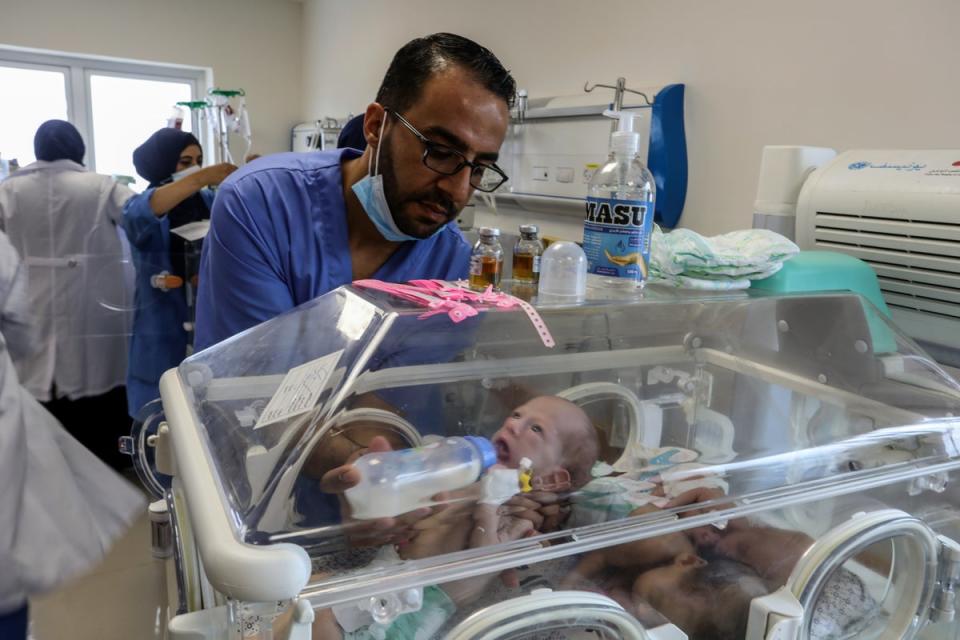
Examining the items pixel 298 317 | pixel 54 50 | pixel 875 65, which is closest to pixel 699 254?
pixel 298 317

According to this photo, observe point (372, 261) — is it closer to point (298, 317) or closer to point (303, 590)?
point (298, 317)

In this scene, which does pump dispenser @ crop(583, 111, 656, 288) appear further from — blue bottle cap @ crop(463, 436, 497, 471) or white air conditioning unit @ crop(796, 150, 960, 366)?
white air conditioning unit @ crop(796, 150, 960, 366)

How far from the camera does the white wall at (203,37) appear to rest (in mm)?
4586

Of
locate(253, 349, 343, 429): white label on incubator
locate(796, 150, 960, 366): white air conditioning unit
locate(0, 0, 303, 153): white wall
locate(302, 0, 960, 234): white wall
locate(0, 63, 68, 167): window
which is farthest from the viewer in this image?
locate(0, 63, 68, 167): window

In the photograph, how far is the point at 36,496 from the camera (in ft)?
4.01

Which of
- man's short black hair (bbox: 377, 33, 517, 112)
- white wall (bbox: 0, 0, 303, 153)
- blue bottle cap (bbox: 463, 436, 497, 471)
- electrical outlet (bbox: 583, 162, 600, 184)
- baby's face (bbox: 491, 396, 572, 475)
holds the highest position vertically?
white wall (bbox: 0, 0, 303, 153)

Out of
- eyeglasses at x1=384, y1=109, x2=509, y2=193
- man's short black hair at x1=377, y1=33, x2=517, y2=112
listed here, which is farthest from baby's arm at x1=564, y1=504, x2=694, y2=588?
man's short black hair at x1=377, y1=33, x2=517, y2=112

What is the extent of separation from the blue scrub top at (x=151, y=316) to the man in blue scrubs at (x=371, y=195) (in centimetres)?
168

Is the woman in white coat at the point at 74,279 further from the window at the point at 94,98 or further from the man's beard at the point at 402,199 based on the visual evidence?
the man's beard at the point at 402,199

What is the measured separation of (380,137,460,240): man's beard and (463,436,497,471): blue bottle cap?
0.54 metres

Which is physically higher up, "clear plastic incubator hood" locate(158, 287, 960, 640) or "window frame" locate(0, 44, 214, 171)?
"window frame" locate(0, 44, 214, 171)

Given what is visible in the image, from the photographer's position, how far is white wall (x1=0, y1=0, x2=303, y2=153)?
459 centimetres

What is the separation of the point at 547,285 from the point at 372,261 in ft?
1.72

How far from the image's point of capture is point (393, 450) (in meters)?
0.80
